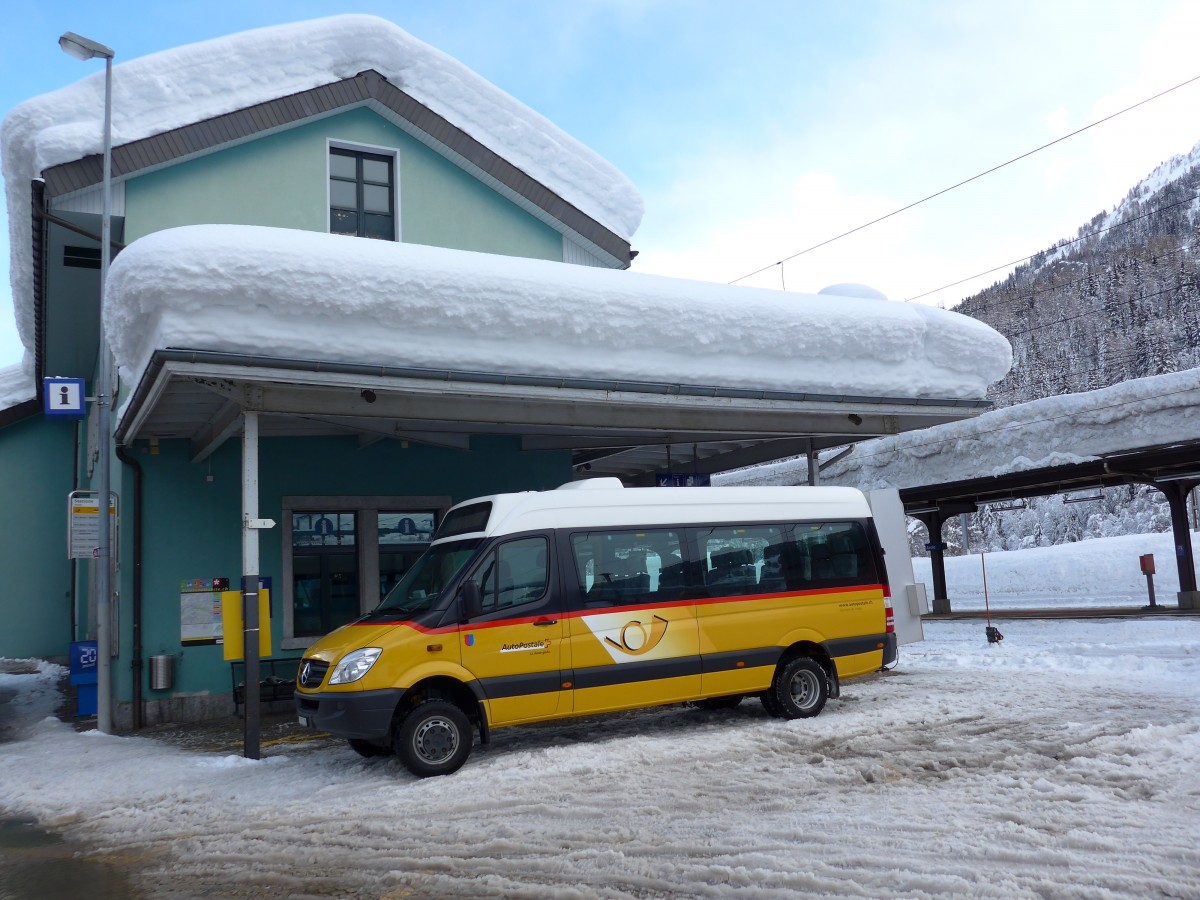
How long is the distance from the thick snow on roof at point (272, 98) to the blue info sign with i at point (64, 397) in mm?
2918

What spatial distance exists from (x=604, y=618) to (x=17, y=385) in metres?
20.9

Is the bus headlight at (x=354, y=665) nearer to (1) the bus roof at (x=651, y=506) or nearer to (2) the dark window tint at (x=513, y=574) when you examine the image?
(2) the dark window tint at (x=513, y=574)

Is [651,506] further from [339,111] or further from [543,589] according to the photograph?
[339,111]

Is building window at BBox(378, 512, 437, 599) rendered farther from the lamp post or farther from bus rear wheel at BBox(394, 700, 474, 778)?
bus rear wheel at BBox(394, 700, 474, 778)

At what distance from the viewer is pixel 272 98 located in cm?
1533

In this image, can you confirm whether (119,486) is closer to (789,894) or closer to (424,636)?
(424,636)

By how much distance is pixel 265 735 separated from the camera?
11.8m

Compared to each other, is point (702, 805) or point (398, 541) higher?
point (398, 541)

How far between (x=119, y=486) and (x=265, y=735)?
4.24 m

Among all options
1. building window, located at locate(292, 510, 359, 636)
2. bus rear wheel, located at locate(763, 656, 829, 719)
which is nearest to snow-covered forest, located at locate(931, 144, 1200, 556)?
building window, located at locate(292, 510, 359, 636)

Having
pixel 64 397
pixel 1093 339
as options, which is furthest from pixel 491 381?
pixel 1093 339

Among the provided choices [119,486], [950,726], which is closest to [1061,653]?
[950,726]

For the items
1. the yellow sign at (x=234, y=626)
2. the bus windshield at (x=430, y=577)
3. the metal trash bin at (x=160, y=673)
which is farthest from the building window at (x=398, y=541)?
the bus windshield at (x=430, y=577)

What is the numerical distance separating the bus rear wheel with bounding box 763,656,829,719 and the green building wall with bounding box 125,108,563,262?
28.6ft
